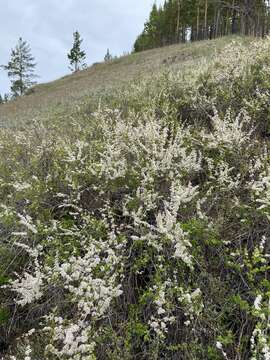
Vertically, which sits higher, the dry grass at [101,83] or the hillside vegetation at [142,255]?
the dry grass at [101,83]

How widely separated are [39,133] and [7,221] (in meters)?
2.61

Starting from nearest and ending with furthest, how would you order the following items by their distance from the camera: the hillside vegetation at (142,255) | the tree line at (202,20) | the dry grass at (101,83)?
the hillside vegetation at (142,255) < the dry grass at (101,83) < the tree line at (202,20)

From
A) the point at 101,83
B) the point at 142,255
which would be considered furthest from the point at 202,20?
the point at 142,255

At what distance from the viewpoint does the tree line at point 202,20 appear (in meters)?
29.7

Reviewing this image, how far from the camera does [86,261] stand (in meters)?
2.04

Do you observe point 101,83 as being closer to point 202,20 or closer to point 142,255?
point 142,255

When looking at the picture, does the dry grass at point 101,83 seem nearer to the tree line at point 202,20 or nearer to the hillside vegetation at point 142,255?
the hillside vegetation at point 142,255

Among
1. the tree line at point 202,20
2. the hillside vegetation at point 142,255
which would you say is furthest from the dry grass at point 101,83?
the tree line at point 202,20

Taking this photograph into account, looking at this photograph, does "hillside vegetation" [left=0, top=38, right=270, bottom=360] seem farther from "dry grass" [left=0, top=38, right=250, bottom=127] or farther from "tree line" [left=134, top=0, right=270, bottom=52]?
"tree line" [left=134, top=0, right=270, bottom=52]

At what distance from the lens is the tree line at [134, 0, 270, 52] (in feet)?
97.5

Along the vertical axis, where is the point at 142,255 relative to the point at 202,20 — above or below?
below

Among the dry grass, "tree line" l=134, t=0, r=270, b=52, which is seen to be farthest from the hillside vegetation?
"tree line" l=134, t=0, r=270, b=52

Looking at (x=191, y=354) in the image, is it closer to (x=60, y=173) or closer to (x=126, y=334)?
(x=126, y=334)

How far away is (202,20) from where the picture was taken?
37.8m
